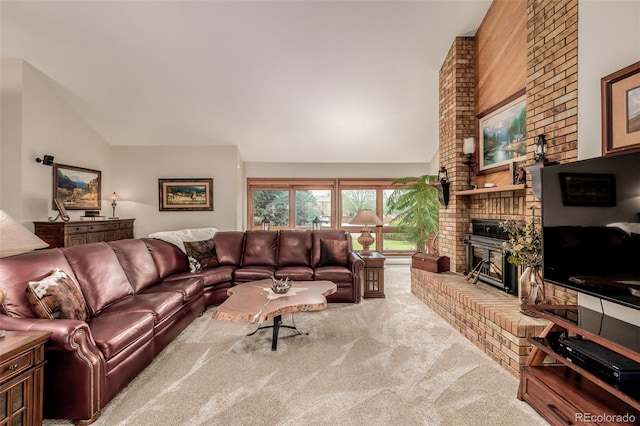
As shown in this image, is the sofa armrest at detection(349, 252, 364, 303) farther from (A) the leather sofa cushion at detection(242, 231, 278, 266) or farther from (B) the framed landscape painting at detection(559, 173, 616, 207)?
(B) the framed landscape painting at detection(559, 173, 616, 207)

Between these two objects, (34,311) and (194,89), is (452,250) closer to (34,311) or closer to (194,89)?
(34,311)

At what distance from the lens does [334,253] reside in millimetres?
4512

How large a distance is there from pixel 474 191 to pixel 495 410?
7.82 ft

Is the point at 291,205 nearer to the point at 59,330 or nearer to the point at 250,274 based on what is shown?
the point at 250,274

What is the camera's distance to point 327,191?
24.3 ft

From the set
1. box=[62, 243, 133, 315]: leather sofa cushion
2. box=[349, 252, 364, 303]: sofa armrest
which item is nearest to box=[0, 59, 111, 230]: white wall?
box=[62, 243, 133, 315]: leather sofa cushion

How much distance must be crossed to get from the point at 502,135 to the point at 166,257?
4454 millimetres

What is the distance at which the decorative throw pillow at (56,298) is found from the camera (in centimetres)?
202

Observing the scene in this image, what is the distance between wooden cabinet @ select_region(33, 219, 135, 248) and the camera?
461cm

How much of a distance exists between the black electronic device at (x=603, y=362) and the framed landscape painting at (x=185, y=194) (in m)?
A: 6.17

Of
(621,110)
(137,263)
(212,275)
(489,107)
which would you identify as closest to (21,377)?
(137,263)

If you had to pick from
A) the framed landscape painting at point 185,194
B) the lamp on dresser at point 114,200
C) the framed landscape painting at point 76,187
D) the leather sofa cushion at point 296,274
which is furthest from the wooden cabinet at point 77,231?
the leather sofa cushion at point 296,274

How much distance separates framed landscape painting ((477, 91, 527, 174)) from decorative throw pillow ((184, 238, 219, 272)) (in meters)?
3.91

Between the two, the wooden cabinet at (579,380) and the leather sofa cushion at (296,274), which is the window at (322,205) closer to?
the leather sofa cushion at (296,274)
